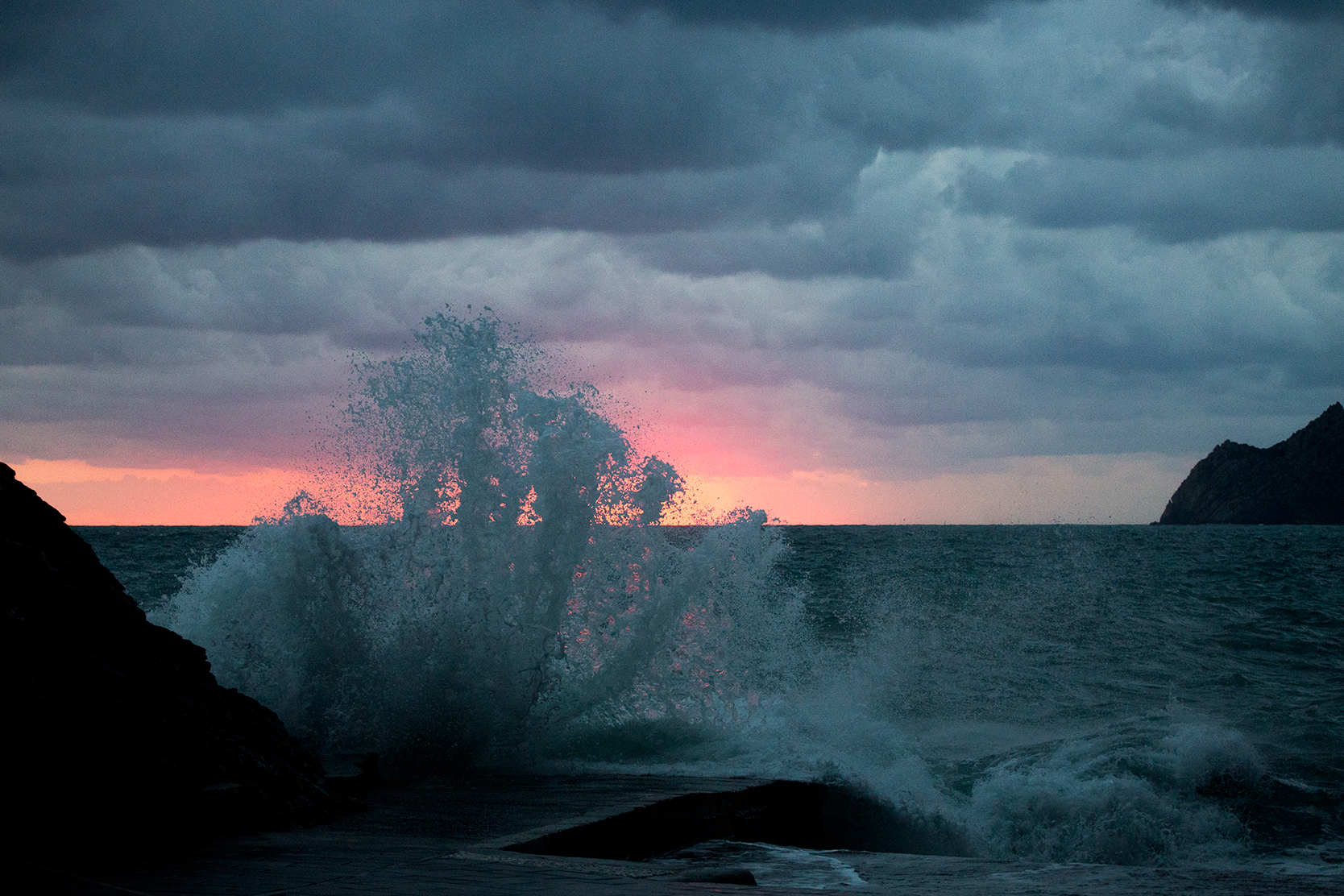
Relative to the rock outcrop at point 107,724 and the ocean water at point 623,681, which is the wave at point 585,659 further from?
the rock outcrop at point 107,724

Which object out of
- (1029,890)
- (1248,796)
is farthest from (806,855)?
(1248,796)

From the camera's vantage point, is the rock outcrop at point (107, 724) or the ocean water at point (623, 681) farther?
the ocean water at point (623, 681)

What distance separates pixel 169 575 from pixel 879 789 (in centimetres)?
3073

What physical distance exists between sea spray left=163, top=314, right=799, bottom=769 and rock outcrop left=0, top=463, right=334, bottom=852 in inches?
85.9

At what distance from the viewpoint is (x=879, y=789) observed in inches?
332

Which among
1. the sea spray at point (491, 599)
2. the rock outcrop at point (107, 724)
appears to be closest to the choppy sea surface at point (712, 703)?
the sea spray at point (491, 599)

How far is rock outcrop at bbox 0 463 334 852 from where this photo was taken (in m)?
5.13

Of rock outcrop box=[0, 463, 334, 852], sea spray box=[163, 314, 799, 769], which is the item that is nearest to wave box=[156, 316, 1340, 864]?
sea spray box=[163, 314, 799, 769]

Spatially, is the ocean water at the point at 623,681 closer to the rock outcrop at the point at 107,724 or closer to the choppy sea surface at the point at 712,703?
the choppy sea surface at the point at 712,703

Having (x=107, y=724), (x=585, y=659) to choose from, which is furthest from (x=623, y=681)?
(x=107, y=724)

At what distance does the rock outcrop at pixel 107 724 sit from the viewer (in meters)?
5.13

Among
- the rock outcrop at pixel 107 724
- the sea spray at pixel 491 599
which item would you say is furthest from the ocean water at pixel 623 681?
the rock outcrop at pixel 107 724

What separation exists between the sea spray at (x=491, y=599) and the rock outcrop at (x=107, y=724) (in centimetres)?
218

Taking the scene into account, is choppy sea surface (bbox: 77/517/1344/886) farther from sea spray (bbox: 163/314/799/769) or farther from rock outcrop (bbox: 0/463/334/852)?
rock outcrop (bbox: 0/463/334/852)
